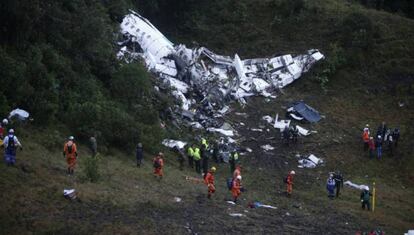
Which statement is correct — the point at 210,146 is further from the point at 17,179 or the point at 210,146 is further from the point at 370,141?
the point at 17,179

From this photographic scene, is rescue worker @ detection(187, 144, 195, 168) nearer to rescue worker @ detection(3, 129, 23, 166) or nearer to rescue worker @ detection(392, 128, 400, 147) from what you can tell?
rescue worker @ detection(3, 129, 23, 166)

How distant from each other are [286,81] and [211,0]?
10.2 m

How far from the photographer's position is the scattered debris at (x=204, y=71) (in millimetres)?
34062

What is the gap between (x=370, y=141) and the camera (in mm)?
31297

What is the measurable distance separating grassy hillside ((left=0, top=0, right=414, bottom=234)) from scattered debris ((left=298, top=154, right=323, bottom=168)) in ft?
1.80

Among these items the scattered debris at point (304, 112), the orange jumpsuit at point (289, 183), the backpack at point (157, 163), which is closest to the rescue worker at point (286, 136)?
the scattered debris at point (304, 112)

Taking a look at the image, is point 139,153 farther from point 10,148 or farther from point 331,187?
point 331,187

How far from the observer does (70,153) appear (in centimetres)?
2100

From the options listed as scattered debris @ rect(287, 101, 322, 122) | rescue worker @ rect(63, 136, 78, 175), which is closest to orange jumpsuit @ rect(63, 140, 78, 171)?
rescue worker @ rect(63, 136, 78, 175)

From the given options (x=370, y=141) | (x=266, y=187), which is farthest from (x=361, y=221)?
(x=370, y=141)

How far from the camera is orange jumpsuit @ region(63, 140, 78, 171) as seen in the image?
20.9 m

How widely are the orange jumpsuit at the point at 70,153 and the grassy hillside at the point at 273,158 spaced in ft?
1.64

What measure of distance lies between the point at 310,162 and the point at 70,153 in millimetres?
13636

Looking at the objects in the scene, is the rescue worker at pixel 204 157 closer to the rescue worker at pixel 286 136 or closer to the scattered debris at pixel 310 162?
the scattered debris at pixel 310 162
